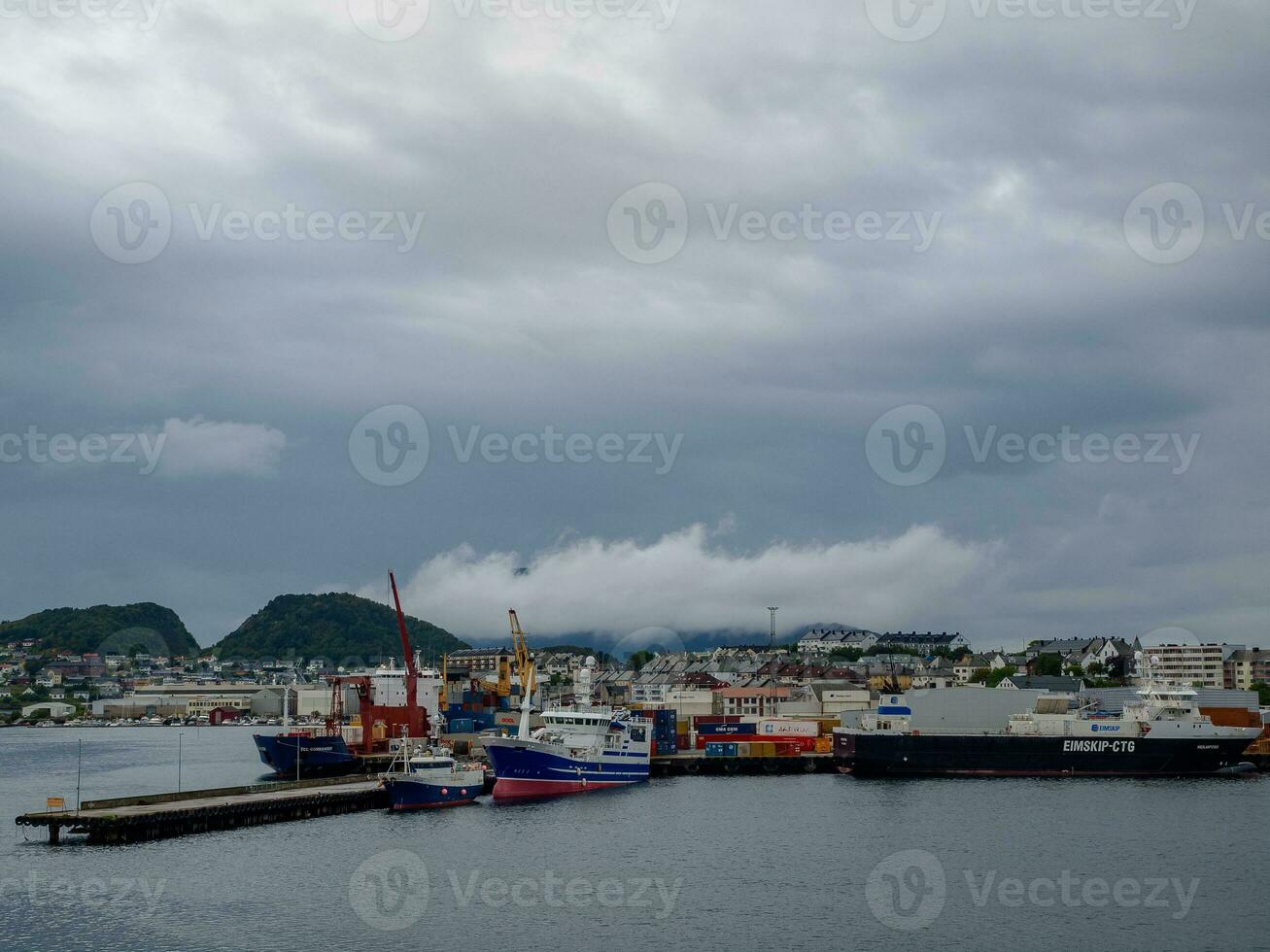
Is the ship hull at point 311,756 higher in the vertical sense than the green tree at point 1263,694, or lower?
higher

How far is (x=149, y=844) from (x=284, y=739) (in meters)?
34.7

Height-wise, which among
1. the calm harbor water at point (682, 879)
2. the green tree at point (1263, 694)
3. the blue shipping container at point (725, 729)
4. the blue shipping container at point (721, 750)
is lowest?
the green tree at point (1263, 694)

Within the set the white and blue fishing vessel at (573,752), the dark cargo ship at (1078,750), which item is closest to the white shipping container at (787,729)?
the dark cargo ship at (1078,750)

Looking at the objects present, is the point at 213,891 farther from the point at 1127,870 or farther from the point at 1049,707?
the point at 1049,707

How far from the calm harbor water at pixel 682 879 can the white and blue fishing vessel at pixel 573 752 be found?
4079mm

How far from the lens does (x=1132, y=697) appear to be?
110 meters

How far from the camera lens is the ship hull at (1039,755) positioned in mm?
83375

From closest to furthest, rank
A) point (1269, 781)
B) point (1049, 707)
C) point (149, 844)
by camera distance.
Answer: point (149, 844) → point (1269, 781) → point (1049, 707)

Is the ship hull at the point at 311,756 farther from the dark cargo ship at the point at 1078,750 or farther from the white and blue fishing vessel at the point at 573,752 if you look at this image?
the dark cargo ship at the point at 1078,750

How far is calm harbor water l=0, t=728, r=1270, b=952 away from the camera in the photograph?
1405 inches

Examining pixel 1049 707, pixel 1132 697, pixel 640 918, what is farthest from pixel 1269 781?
pixel 640 918

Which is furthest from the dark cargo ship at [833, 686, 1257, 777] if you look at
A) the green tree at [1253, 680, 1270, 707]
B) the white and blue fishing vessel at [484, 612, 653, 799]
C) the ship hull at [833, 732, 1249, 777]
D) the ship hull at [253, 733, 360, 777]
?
the green tree at [1253, 680, 1270, 707]

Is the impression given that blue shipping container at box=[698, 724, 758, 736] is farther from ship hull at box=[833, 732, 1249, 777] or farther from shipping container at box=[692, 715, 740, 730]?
ship hull at box=[833, 732, 1249, 777]

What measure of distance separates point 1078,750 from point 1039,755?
256 cm
